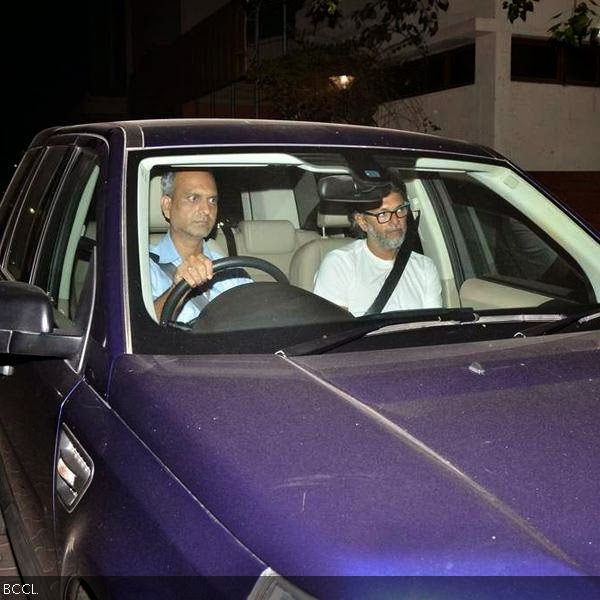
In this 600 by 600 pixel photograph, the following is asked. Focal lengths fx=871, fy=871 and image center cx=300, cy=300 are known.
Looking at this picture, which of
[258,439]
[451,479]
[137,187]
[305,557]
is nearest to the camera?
[305,557]

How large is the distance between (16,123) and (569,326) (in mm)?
47163

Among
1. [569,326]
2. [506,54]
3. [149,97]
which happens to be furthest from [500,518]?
[149,97]

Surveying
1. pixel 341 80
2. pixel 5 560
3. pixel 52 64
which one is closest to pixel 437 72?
pixel 341 80

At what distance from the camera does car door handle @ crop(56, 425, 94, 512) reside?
2049mm

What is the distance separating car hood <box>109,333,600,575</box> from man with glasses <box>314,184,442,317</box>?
1185mm

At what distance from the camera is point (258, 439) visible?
1.75 metres

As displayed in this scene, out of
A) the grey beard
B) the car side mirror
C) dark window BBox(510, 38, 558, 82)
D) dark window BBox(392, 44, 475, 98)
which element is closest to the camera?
the car side mirror

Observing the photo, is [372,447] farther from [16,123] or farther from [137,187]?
[16,123]

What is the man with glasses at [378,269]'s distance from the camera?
138 inches

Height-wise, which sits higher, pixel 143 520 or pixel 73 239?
pixel 73 239

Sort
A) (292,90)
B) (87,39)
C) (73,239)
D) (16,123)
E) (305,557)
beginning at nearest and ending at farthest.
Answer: (305,557) → (73,239) → (292,90) → (87,39) → (16,123)

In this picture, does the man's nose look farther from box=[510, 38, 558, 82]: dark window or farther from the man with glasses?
box=[510, 38, 558, 82]: dark window

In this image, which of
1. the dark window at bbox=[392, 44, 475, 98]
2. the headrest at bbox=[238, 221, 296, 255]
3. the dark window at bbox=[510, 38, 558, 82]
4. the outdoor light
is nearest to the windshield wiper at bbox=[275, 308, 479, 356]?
the headrest at bbox=[238, 221, 296, 255]

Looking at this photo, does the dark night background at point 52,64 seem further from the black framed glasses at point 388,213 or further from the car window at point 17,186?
the black framed glasses at point 388,213
